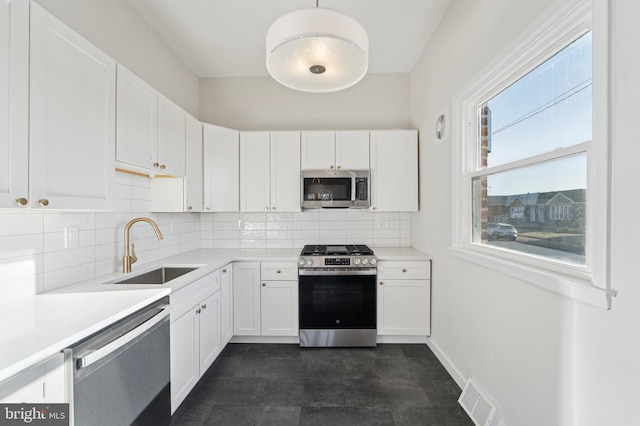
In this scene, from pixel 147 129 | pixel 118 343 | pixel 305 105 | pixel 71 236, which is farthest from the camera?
pixel 305 105

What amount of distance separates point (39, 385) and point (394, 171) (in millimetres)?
2991

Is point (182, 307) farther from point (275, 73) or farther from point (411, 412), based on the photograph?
point (411, 412)

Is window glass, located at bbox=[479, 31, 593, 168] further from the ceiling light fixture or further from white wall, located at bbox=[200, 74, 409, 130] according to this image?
white wall, located at bbox=[200, 74, 409, 130]

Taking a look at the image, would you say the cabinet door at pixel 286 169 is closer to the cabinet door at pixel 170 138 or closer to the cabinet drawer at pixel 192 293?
the cabinet door at pixel 170 138

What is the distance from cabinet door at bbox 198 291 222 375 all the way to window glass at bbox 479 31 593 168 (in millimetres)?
2374

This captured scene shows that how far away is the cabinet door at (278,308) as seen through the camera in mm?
2783

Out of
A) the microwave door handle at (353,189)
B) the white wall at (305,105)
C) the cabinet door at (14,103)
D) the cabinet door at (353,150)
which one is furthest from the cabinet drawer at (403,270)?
the cabinet door at (14,103)

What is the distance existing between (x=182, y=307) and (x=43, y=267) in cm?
76

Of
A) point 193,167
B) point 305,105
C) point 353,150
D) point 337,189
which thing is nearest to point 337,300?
point 337,189

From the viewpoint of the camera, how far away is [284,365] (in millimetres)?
2459

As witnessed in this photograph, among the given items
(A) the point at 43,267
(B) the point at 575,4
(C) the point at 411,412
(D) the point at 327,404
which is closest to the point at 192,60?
(A) the point at 43,267

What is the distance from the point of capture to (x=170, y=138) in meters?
2.33

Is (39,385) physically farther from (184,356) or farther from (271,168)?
(271,168)

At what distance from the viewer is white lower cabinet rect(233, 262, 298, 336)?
9.14 ft
